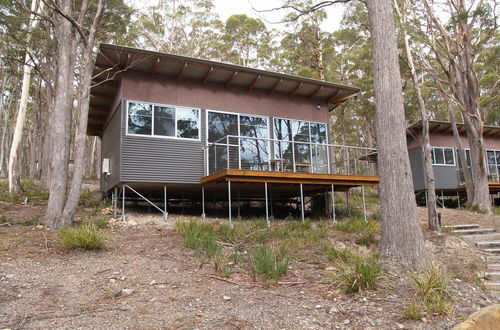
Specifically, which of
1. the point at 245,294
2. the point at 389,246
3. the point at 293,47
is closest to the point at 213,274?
the point at 245,294

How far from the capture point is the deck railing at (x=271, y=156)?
11.6 meters

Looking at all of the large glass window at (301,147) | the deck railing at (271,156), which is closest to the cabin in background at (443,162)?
the large glass window at (301,147)

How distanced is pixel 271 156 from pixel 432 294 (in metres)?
8.16

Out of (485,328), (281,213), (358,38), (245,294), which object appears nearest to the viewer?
(485,328)

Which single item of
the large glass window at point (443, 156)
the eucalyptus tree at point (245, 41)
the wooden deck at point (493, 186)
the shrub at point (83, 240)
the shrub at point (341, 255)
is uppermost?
the eucalyptus tree at point (245, 41)

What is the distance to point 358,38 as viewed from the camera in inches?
988

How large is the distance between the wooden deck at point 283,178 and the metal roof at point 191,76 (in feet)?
11.5

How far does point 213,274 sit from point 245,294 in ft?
3.16

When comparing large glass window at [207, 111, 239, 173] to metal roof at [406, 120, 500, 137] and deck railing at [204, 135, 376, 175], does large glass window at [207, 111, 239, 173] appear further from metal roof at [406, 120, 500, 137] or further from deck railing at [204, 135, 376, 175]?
metal roof at [406, 120, 500, 137]

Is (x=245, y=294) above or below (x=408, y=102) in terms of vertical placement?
below

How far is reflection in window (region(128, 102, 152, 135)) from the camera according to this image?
11.4 m

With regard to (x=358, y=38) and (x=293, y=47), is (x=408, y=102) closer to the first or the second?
(x=358, y=38)

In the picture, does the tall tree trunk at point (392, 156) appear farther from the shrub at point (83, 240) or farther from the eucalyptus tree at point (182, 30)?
the eucalyptus tree at point (182, 30)

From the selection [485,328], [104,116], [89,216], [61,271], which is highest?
[104,116]
